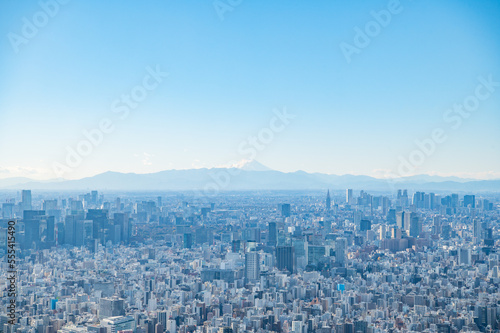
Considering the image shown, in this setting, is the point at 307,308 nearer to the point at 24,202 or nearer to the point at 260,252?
the point at 260,252

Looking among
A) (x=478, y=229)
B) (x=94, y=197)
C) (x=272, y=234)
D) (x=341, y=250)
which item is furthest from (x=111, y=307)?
(x=94, y=197)

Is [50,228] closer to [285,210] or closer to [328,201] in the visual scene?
[285,210]

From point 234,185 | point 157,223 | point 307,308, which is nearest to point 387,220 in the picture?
point 234,185

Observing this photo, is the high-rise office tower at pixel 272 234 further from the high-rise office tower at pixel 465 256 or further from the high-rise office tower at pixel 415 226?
the high-rise office tower at pixel 465 256

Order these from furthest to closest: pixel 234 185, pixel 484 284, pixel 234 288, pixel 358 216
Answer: pixel 234 185 < pixel 358 216 < pixel 234 288 < pixel 484 284

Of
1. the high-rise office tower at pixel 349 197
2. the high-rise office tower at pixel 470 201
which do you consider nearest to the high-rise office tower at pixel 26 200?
the high-rise office tower at pixel 470 201

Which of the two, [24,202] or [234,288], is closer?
[234,288]

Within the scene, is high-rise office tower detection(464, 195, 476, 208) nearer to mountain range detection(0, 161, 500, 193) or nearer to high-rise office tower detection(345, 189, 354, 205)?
mountain range detection(0, 161, 500, 193)
